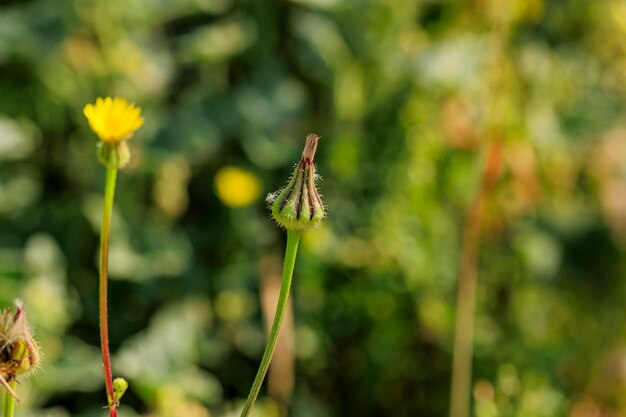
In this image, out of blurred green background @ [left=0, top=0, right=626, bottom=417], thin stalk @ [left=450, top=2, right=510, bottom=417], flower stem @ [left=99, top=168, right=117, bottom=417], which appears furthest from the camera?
blurred green background @ [left=0, top=0, right=626, bottom=417]

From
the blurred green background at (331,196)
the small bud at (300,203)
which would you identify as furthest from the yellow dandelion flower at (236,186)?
the small bud at (300,203)

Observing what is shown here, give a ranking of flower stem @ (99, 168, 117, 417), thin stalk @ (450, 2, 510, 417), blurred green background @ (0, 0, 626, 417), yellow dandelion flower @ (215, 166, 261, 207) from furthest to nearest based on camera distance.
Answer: yellow dandelion flower @ (215, 166, 261, 207) → blurred green background @ (0, 0, 626, 417) → thin stalk @ (450, 2, 510, 417) → flower stem @ (99, 168, 117, 417)

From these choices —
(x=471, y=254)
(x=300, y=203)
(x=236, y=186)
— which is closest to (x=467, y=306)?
(x=471, y=254)

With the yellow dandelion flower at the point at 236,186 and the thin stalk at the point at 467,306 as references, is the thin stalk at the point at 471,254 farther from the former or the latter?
the yellow dandelion flower at the point at 236,186

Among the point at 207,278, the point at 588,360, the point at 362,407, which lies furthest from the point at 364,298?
the point at 588,360

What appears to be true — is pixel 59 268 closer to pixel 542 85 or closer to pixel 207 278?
pixel 207 278

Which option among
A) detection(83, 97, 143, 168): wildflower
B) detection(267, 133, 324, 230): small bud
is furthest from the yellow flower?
detection(267, 133, 324, 230): small bud

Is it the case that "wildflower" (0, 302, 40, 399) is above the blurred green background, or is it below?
below

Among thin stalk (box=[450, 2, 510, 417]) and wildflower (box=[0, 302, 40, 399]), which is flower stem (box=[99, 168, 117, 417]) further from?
thin stalk (box=[450, 2, 510, 417])
